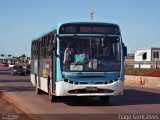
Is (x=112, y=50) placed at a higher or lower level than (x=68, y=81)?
higher

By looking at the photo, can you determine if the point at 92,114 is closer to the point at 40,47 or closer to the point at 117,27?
the point at 117,27

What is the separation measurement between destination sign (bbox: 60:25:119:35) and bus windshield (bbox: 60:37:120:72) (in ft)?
0.91

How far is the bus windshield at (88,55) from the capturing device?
58.4ft

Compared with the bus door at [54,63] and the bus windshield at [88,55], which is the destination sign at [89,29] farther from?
the bus door at [54,63]

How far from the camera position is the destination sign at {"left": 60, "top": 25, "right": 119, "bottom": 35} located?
714 inches

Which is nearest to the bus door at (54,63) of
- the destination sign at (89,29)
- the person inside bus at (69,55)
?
the person inside bus at (69,55)

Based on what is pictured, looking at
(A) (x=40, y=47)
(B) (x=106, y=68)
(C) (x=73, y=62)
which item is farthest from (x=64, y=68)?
(A) (x=40, y=47)

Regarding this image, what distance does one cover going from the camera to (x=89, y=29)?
18266 millimetres

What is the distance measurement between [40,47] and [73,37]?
17.8 feet

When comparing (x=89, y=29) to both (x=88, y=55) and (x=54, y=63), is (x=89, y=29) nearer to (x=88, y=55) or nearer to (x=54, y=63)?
(x=88, y=55)

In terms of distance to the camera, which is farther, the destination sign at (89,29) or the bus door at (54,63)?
the destination sign at (89,29)

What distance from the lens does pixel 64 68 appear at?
58.3 feet

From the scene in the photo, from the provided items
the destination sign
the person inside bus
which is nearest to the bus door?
the person inside bus

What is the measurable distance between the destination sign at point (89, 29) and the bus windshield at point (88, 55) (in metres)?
0.28
